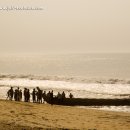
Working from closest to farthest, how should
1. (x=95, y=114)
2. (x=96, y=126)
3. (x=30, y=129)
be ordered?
(x=30, y=129) → (x=96, y=126) → (x=95, y=114)

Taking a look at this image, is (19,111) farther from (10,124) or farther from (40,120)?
(10,124)

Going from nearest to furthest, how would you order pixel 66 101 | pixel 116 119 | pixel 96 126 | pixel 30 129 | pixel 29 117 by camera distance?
pixel 30 129 < pixel 96 126 < pixel 29 117 < pixel 116 119 < pixel 66 101

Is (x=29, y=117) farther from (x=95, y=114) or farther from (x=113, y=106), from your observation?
(x=113, y=106)

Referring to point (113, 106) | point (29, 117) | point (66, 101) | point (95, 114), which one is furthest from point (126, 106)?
point (29, 117)

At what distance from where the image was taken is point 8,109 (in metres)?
22.1

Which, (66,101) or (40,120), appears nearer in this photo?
(40,120)

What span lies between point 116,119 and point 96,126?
11.9 feet

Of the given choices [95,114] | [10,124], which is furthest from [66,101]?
[10,124]

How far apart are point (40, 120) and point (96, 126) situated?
3.30m

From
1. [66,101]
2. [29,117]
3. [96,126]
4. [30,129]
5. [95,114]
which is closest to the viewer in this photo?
[30,129]

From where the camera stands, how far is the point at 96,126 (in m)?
18.4

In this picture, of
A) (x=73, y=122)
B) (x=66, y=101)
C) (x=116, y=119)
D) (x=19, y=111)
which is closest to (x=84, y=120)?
(x=73, y=122)

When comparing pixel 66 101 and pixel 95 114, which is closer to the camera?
pixel 95 114

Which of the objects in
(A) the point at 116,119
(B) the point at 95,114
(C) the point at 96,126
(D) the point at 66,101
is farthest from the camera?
(D) the point at 66,101
